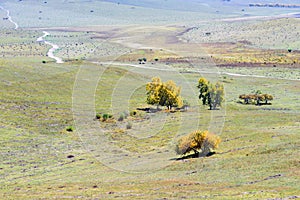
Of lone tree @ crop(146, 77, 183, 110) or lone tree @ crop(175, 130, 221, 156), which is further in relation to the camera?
lone tree @ crop(146, 77, 183, 110)

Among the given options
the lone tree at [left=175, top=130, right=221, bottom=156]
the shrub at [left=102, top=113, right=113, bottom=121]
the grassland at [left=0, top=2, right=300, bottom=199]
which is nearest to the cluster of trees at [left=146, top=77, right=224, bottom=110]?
the grassland at [left=0, top=2, right=300, bottom=199]

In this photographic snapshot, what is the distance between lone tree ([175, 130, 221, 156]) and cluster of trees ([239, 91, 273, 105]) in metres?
45.2

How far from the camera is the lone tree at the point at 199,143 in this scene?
52734 millimetres

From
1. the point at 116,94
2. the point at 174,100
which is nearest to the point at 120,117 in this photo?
the point at 174,100

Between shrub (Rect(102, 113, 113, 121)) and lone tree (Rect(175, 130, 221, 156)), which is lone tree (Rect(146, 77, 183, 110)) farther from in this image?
lone tree (Rect(175, 130, 221, 156))

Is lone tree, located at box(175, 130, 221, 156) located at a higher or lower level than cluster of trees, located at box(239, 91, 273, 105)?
lower

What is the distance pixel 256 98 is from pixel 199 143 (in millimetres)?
47153

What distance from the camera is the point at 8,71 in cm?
10144

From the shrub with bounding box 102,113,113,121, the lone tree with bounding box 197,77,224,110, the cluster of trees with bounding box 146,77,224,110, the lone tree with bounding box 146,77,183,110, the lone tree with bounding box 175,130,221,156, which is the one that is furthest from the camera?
the lone tree with bounding box 197,77,224,110

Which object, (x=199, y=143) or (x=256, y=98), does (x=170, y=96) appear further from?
(x=199, y=143)

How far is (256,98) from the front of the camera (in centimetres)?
9769

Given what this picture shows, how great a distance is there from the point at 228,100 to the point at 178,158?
48403mm

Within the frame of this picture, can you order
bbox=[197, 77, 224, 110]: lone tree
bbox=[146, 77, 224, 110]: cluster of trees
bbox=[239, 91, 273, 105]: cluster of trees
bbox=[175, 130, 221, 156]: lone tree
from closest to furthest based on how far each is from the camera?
bbox=[175, 130, 221, 156]: lone tree → bbox=[146, 77, 224, 110]: cluster of trees → bbox=[197, 77, 224, 110]: lone tree → bbox=[239, 91, 273, 105]: cluster of trees

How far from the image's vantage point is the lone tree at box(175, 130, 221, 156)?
52.7 metres
